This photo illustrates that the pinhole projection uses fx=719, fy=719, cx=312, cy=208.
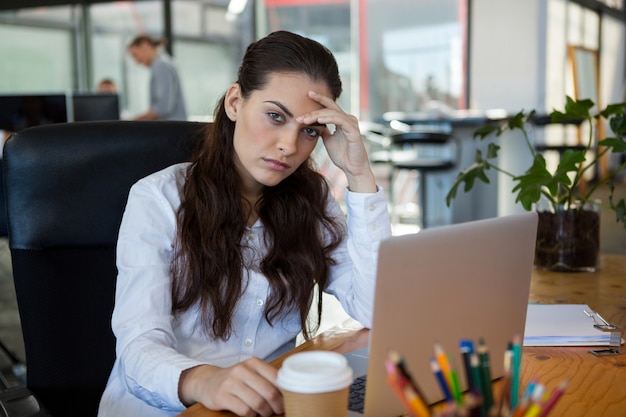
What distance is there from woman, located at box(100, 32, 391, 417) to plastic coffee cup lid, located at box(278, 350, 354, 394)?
493 millimetres

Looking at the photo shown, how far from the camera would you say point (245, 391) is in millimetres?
810

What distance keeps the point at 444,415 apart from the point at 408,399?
0.02 metres

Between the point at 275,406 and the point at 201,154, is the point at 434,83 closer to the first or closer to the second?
the point at 201,154

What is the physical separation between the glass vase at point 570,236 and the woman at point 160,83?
15.0ft

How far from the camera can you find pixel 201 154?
53.9 inches

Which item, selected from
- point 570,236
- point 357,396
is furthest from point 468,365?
point 570,236

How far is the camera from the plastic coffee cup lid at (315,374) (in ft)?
2.03

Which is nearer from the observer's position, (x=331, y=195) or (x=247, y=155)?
(x=247, y=155)

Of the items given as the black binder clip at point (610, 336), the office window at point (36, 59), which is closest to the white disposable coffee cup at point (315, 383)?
the black binder clip at point (610, 336)

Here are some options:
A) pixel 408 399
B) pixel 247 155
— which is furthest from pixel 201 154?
pixel 408 399

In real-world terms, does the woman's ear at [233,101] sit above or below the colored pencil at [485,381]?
above

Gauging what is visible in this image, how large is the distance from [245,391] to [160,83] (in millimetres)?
5354

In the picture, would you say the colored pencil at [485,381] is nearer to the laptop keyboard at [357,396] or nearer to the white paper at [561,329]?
the laptop keyboard at [357,396]

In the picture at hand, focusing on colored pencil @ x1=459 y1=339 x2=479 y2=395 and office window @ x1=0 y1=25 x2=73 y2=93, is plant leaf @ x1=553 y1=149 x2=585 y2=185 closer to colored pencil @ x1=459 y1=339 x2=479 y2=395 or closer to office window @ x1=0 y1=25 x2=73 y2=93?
colored pencil @ x1=459 y1=339 x2=479 y2=395
